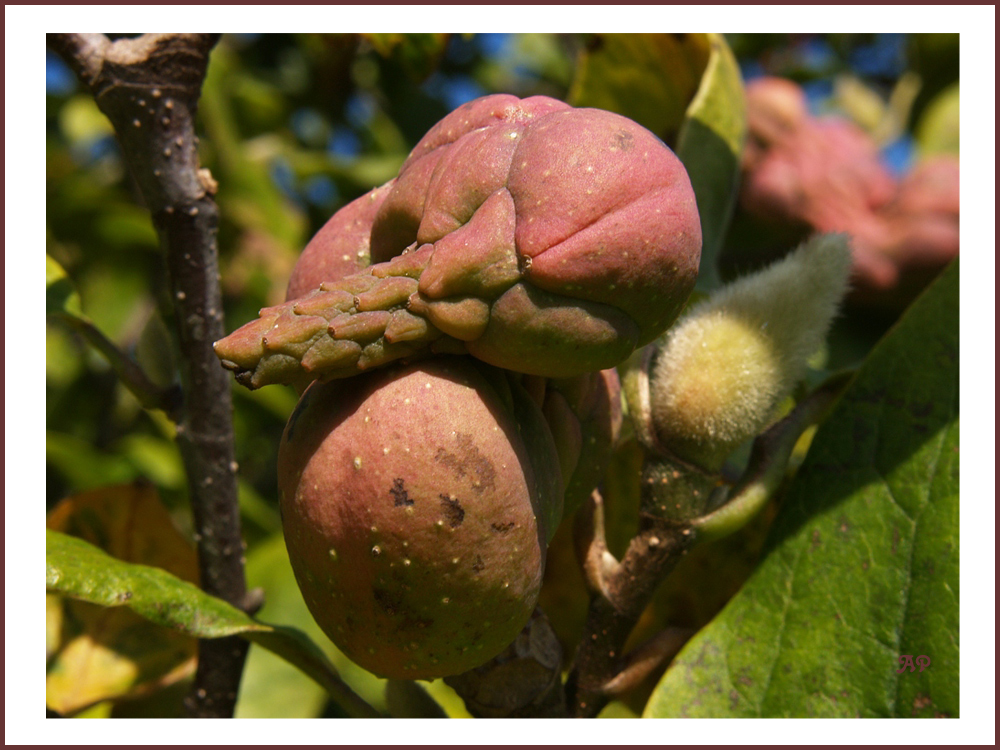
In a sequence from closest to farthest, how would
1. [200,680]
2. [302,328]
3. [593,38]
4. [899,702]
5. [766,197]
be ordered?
[302,328], [899,702], [200,680], [593,38], [766,197]

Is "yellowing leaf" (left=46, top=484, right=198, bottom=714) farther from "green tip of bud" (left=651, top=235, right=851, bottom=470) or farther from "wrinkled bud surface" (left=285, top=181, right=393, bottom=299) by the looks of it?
"green tip of bud" (left=651, top=235, right=851, bottom=470)

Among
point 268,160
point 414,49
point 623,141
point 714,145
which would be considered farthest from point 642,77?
point 268,160

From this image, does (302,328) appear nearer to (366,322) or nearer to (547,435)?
(366,322)

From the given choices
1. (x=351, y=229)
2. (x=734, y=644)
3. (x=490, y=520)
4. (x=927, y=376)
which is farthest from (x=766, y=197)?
(x=490, y=520)

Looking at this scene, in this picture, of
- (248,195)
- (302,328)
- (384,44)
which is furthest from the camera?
(248,195)

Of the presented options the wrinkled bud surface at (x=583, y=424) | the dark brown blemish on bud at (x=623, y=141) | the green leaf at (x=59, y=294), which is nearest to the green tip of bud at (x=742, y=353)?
the wrinkled bud surface at (x=583, y=424)

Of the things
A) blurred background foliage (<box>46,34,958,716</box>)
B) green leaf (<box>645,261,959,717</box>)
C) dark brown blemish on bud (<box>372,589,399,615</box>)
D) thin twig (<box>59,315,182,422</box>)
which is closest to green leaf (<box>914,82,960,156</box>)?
blurred background foliage (<box>46,34,958,716</box>)

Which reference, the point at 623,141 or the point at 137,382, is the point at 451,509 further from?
the point at 137,382
